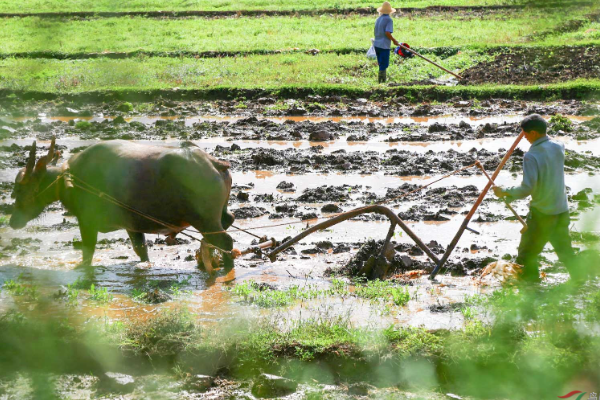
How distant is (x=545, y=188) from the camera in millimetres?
5465

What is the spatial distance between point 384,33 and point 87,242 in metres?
12.1

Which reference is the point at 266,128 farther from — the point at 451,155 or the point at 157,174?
the point at 157,174

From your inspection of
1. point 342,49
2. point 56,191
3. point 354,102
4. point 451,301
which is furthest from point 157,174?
point 342,49

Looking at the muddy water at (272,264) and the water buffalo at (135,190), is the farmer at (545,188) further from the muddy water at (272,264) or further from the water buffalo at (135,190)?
the water buffalo at (135,190)

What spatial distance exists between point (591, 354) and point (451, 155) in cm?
752

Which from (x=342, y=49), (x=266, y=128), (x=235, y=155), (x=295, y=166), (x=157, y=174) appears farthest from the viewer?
(x=342, y=49)

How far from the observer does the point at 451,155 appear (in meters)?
11.4

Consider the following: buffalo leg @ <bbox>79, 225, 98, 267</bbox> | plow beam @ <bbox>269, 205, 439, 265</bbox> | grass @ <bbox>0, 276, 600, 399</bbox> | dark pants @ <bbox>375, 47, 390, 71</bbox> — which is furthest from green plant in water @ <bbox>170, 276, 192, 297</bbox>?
dark pants @ <bbox>375, 47, 390, 71</bbox>

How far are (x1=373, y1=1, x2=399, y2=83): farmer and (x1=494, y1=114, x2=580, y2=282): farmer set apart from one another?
452 inches

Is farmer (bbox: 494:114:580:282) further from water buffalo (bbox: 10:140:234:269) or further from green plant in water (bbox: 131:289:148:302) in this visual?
green plant in water (bbox: 131:289:148:302)

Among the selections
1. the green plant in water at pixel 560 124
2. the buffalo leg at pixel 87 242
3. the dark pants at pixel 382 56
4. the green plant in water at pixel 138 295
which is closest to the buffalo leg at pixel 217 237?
the green plant in water at pixel 138 295

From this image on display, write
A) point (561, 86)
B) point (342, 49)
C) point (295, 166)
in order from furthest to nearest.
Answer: point (342, 49)
point (561, 86)
point (295, 166)

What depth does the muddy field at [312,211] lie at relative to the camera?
5449 millimetres

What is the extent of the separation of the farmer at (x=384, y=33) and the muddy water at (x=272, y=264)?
295 inches
